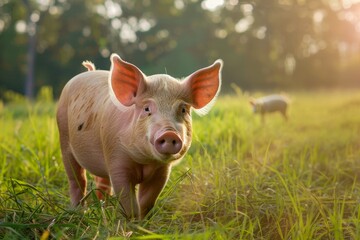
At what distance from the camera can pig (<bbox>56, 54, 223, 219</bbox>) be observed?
2.47 metres

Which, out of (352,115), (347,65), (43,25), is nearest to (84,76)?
(352,115)

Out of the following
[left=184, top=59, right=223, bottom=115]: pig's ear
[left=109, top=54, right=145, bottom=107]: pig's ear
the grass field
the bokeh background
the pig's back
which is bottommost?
the bokeh background

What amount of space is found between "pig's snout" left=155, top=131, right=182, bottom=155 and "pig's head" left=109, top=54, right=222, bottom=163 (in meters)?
0.01

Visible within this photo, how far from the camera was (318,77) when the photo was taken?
103 feet

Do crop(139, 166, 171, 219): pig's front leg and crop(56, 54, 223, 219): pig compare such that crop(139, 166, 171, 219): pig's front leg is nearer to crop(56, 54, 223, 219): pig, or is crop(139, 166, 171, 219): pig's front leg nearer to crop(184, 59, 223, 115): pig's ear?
crop(56, 54, 223, 219): pig

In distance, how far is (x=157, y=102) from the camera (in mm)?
2561

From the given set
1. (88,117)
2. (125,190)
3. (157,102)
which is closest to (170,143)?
(157,102)

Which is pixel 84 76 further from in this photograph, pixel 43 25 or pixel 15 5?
pixel 43 25

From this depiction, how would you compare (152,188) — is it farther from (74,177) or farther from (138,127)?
(74,177)

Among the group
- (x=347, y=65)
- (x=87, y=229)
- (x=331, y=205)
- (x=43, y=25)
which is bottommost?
(x=347, y=65)

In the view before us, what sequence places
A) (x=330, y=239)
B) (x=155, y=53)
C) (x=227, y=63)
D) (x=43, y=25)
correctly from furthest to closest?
(x=227, y=63) < (x=155, y=53) < (x=43, y=25) < (x=330, y=239)

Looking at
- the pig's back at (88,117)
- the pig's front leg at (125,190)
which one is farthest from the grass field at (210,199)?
the pig's back at (88,117)

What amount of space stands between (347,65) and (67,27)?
1807cm

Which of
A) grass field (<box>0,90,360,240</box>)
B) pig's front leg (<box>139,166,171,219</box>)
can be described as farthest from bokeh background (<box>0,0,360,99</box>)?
pig's front leg (<box>139,166,171,219</box>)
